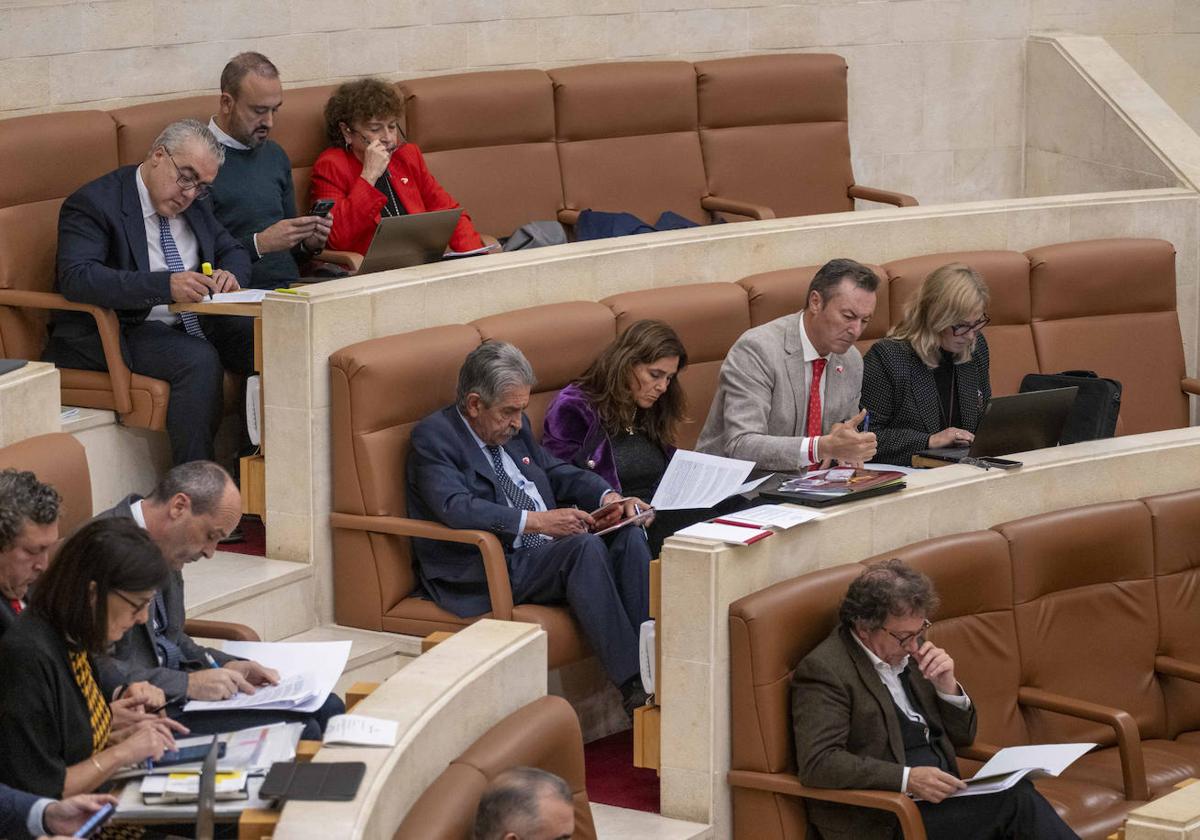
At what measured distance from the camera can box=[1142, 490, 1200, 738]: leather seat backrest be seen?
5.22m

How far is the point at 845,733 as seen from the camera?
420 centimetres

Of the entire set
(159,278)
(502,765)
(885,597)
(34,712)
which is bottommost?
(502,765)

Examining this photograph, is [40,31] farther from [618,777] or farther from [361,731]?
[361,731]

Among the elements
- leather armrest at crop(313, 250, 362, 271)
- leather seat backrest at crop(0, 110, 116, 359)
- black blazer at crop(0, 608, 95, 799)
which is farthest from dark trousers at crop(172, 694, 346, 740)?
leather armrest at crop(313, 250, 362, 271)

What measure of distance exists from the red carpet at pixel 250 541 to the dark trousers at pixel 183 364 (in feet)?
0.87

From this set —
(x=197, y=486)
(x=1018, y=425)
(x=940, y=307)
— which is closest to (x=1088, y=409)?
(x=1018, y=425)

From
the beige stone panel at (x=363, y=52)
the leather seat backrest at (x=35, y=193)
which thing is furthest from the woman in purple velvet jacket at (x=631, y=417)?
the beige stone panel at (x=363, y=52)

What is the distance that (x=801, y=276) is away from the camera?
19.8 feet

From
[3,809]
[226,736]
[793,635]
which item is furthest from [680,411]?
[3,809]

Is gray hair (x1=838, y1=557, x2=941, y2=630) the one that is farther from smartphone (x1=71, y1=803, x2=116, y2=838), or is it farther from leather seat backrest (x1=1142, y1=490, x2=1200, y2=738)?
smartphone (x1=71, y1=803, x2=116, y2=838)

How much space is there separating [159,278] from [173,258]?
0.25 metres

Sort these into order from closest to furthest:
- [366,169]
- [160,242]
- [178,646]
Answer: [178,646] → [160,242] → [366,169]

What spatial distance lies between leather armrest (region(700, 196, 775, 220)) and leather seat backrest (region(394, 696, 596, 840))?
3.59 m

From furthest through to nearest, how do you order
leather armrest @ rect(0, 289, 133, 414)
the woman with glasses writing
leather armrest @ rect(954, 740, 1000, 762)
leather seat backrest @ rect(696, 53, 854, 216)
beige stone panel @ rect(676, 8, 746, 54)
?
beige stone panel @ rect(676, 8, 746, 54)
leather seat backrest @ rect(696, 53, 854, 216)
the woman with glasses writing
leather armrest @ rect(0, 289, 133, 414)
leather armrest @ rect(954, 740, 1000, 762)
